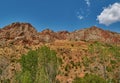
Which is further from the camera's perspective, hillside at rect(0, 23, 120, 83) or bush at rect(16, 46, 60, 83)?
hillside at rect(0, 23, 120, 83)

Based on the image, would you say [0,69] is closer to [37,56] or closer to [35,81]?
[37,56]

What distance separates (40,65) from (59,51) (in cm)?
9656

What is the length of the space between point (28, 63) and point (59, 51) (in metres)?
94.4

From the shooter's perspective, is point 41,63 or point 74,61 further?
point 74,61

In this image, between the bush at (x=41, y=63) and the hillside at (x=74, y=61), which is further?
the hillside at (x=74, y=61)

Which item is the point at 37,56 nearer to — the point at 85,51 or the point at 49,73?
the point at 49,73

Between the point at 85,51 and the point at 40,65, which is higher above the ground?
the point at 85,51

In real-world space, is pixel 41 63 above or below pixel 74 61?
below

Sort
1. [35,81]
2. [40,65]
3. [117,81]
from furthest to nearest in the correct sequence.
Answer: [117,81] < [40,65] < [35,81]

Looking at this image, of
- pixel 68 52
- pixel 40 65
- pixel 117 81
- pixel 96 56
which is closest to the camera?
pixel 40 65

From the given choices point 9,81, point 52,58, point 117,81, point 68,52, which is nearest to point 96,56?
point 117,81

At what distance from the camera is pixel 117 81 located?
11019 centimetres

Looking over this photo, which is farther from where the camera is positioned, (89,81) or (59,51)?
(59,51)

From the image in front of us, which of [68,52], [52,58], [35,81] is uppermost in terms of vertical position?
[68,52]
